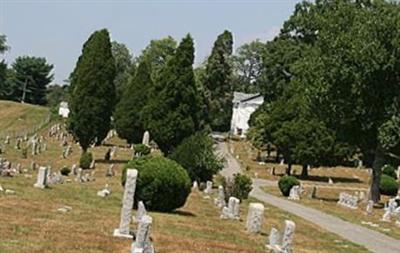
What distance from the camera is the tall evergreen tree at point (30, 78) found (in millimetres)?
125062

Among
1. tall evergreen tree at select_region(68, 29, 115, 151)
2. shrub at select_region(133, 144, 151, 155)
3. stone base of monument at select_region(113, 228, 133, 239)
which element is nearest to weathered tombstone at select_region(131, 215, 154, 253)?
stone base of monument at select_region(113, 228, 133, 239)

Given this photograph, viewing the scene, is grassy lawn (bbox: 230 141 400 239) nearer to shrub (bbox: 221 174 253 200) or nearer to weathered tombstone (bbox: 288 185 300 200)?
weathered tombstone (bbox: 288 185 300 200)

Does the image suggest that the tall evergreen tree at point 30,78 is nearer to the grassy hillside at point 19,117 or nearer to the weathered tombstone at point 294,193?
the grassy hillside at point 19,117

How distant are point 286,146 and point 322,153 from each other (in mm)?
4513

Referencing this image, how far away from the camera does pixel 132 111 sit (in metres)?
72.8

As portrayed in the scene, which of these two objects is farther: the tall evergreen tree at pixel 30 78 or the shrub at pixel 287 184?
the tall evergreen tree at pixel 30 78

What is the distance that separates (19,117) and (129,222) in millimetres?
83512

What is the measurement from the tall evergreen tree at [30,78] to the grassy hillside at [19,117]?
63.1 feet

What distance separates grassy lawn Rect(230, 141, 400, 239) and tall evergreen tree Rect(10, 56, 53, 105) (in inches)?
1762

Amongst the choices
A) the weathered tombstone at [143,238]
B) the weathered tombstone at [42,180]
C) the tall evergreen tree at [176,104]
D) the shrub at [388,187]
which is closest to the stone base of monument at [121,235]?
the weathered tombstone at [143,238]

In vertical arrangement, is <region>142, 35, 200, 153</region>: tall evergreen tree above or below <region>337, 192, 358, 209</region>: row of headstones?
above

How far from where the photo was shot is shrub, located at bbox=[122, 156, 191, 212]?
82.6ft

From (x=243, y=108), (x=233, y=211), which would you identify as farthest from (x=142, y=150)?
(x=243, y=108)

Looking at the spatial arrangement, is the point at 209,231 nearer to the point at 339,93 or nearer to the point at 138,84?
the point at 339,93
